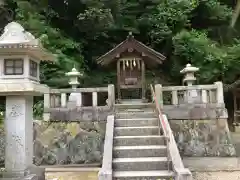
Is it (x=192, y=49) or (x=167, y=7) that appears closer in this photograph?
(x=192, y=49)

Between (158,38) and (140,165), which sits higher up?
(158,38)

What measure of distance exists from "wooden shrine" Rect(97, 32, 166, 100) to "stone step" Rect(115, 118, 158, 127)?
3.80 meters

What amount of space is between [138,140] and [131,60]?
19.2 feet

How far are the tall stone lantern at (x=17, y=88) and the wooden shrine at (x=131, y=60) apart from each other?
21.4 feet

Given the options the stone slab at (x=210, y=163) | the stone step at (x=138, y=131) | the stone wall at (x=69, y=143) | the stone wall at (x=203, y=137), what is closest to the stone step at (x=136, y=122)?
the stone step at (x=138, y=131)

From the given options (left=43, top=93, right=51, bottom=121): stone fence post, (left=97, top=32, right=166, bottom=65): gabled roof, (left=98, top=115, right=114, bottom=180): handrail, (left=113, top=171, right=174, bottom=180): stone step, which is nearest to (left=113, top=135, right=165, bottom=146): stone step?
(left=98, top=115, right=114, bottom=180): handrail

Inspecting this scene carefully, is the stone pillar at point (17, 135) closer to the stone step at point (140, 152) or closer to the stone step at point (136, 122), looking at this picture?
the stone step at point (140, 152)

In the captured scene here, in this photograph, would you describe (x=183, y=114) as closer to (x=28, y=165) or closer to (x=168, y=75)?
(x=28, y=165)

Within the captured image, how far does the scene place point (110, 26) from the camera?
17.6 meters

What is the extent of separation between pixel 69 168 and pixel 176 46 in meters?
10.2

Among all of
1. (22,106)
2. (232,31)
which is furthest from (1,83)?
(232,31)

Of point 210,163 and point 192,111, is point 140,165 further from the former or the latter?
point 210,163

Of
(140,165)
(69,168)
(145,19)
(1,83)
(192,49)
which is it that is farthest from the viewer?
(145,19)

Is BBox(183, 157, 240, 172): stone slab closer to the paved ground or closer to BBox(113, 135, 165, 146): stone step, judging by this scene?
the paved ground
